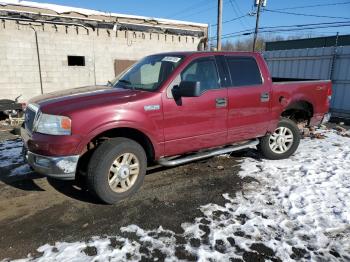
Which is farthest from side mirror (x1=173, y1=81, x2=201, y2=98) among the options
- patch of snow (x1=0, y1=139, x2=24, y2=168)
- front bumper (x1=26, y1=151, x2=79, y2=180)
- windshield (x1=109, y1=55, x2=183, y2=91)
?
patch of snow (x1=0, y1=139, x2=24, y2=168)

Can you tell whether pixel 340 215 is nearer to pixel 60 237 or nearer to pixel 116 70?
pixel 60 237

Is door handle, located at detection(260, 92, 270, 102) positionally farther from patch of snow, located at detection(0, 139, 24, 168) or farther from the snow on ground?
patch of snow, located at detection(0, 139, 24, 168)

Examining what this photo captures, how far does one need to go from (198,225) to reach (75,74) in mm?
10243

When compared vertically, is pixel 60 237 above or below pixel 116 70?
below

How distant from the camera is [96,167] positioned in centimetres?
389

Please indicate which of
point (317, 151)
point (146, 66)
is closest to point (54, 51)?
point (146, 66)

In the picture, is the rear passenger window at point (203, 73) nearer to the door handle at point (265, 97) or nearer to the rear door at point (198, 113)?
the rear door at point (198, 113)

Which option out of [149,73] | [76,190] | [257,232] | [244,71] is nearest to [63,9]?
[149,73]

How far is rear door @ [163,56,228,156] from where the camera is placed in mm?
4461

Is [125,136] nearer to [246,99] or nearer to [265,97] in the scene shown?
[246,99]

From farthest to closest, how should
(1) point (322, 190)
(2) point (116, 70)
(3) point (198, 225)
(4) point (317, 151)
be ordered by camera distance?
(2) point (116, 70) → (4) point (317, 151) → (1) point (322, 190) → (3) point (198, 225)

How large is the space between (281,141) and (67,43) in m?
9.24

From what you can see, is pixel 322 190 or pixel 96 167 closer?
A: pixel 96 167

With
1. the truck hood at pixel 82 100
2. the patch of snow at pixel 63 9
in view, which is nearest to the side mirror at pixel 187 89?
the truck hood at pixel 82 100
